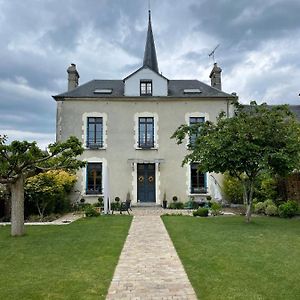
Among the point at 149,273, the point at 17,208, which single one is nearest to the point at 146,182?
the point at 17,208

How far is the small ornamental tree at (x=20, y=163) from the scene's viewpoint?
8430 mm

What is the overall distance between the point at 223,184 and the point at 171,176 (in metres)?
2.83

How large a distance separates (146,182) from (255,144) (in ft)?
28.3

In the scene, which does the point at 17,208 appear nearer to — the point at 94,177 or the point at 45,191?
the point at 45,191

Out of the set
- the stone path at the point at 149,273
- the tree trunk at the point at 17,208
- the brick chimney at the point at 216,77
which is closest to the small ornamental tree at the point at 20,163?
the tree trunk at the point at 17,208

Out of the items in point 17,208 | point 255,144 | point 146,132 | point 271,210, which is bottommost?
point 271,210

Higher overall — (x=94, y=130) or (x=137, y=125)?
(x=137, y=125)

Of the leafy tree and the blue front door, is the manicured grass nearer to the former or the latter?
the leafy tree

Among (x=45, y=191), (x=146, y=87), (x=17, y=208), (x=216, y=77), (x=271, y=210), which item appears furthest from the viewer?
(x=216, y=77)

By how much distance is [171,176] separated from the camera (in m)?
18.0

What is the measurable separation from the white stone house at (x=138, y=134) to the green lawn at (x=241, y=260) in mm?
7813

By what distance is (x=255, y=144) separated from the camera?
1062 centimetres

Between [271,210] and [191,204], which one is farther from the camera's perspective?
[191,204]

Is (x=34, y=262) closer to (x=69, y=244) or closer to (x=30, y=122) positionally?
(x=69, y=244)
